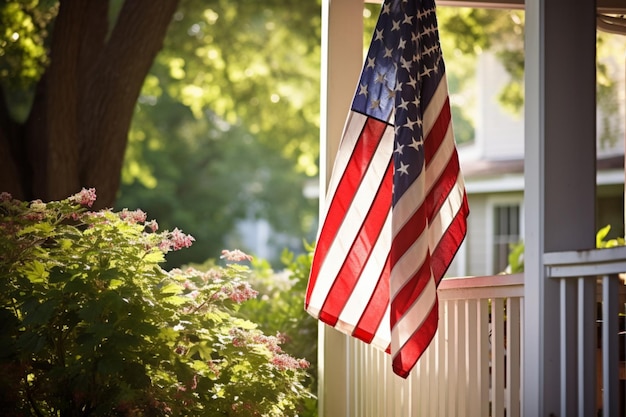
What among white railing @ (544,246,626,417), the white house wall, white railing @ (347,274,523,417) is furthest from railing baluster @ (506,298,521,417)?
the white house wall

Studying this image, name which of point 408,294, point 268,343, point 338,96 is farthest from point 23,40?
point 408,294

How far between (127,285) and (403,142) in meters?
1.56

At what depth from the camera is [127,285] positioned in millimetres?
4797

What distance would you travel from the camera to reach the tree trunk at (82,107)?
845 cm

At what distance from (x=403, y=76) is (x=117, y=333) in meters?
1.83

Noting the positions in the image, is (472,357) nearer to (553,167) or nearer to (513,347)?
(513,347)

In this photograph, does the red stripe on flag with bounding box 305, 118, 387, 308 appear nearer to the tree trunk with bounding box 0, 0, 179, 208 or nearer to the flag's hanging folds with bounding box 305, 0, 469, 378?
the flag's hanging folds with bounding box 305, 0, 469, 378

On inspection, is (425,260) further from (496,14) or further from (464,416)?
(496,14)

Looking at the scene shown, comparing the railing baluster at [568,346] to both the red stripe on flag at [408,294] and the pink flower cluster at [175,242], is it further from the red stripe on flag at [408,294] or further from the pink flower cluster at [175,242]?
the pink flower cluster at [175,242]

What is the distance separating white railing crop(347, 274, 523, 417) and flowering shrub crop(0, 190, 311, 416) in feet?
1.94

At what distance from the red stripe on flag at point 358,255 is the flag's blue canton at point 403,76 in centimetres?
36

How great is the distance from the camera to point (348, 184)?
4891mm

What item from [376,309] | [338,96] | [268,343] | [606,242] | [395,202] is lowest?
[268,343]

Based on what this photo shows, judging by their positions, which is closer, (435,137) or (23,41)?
(435,137)
